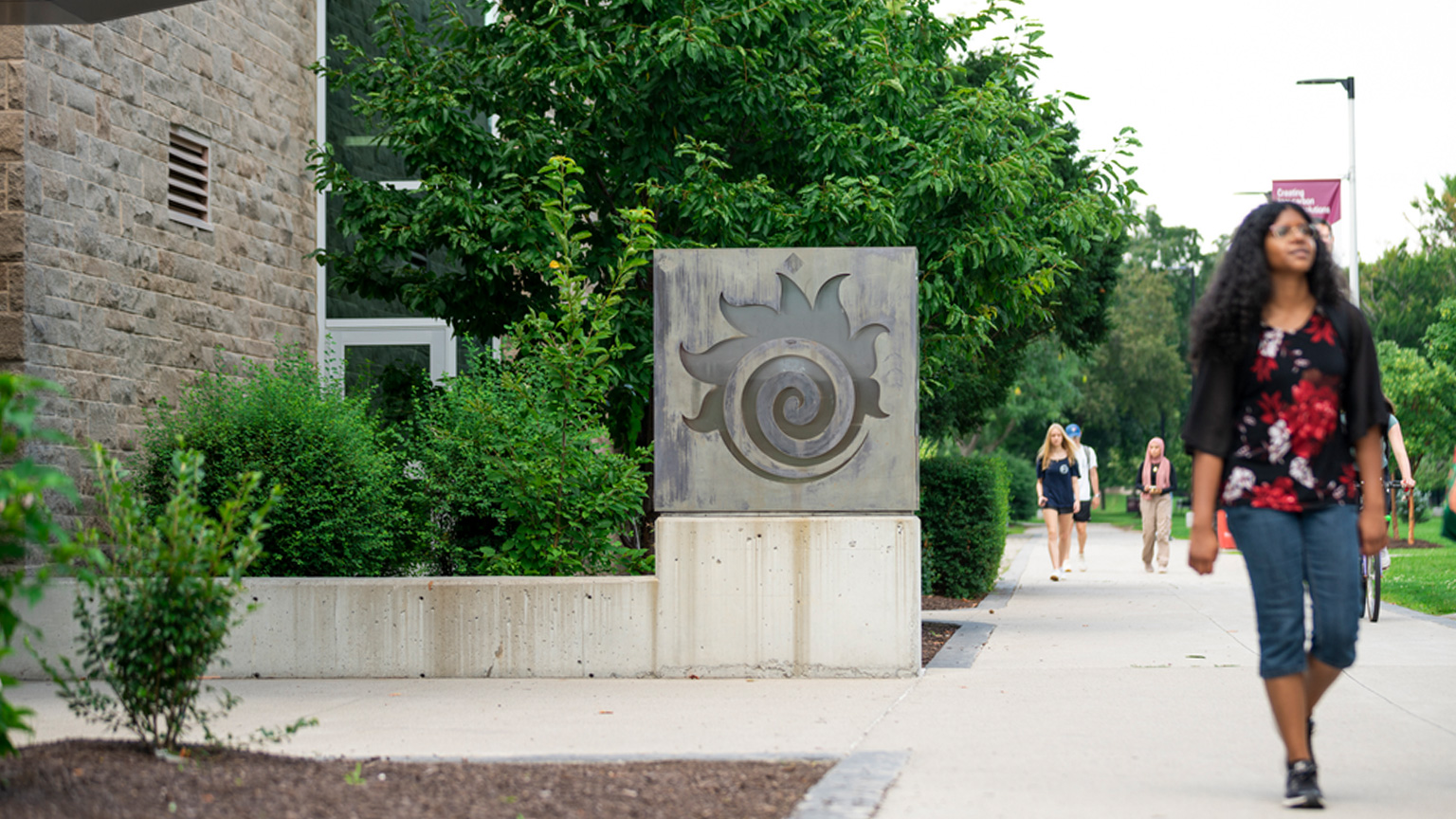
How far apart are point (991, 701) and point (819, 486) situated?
1.58 metres

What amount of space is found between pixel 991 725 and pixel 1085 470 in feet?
48.4

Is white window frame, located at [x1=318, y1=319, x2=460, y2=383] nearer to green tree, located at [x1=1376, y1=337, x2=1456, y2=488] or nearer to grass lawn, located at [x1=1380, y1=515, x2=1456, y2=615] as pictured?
grass lawn, located at [x1=1380, y1=515, x2=1456, y2=615]

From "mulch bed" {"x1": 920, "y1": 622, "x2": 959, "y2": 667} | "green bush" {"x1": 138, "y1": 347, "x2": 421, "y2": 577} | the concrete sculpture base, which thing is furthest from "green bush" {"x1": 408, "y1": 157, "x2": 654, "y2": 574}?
"mulch bed" {"x1": 920, "y1": 622, "x2": 959, "y2": 667}

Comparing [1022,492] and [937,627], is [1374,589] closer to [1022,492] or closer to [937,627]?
[937,627]

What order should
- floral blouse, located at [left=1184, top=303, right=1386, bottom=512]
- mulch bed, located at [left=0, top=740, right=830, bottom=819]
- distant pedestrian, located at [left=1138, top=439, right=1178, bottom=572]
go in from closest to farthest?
mulch bed, located at [left=0, top=740, right=830, bottom=819], floral blouse, located at [left=1184, top=303, right=1386, bottom=512], distant pedestrian, located at [left=1138, top=439, right=1178, bottom=572]

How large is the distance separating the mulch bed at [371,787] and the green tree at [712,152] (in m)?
5.60

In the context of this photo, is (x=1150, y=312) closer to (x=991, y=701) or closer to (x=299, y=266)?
(x=299, y=266)

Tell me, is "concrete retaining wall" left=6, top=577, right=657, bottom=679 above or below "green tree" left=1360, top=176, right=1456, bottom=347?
below

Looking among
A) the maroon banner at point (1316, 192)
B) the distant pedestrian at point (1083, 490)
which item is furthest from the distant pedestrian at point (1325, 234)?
the distant pedestrian at point (1083, 490)

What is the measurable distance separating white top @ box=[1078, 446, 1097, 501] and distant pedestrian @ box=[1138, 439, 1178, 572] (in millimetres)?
799

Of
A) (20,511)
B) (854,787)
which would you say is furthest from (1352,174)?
(20,511)

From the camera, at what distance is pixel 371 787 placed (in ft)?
15.4

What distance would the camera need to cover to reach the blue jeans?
4699 mm

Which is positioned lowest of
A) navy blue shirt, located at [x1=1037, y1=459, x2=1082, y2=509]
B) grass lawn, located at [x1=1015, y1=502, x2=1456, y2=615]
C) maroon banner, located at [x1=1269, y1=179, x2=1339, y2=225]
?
grass lawn, located at [x1=1015, y1=502, x2=1456, y2=615]
